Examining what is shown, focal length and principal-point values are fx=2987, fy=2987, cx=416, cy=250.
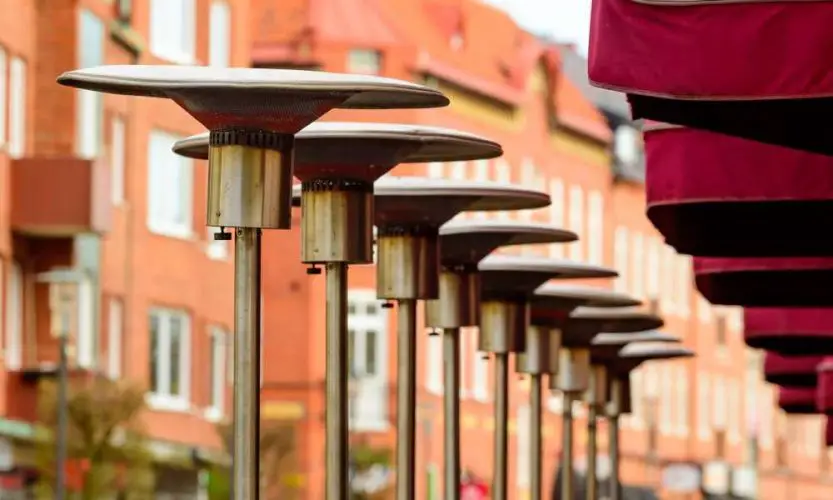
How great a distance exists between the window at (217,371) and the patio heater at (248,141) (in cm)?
4509

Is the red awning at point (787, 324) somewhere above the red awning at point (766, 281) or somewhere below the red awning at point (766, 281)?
below

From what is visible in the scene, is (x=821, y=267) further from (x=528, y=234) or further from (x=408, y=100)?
(x=408, y=100)

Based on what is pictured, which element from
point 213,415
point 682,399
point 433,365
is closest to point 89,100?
point 213,415

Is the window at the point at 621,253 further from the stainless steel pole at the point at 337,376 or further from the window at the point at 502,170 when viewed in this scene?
the stainless steel pole at the point at 337,376

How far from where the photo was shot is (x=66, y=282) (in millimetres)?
39188

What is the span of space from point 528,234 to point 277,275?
53.7 meters

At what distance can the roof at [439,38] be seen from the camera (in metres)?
76.2

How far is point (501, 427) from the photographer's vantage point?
2436cm

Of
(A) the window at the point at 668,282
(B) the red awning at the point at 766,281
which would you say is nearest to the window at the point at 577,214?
(A) the window at the point at 668,282

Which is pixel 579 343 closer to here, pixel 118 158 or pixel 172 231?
pixel 118 158

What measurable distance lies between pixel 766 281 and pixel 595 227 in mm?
71840

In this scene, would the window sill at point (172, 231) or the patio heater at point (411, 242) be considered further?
the window sill at point (172, 231)

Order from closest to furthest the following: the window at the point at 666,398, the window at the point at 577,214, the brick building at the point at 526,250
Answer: the brick building at the point at 526,250
the window at the point at 577,214
the window at the point at 666,398

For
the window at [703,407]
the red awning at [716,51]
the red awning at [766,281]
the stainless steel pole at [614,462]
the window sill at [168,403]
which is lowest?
the window at [703,407]
